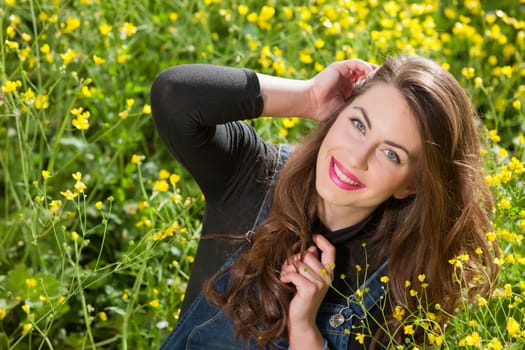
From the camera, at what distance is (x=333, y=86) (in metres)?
2.13

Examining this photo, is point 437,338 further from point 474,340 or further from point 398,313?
point 398,313

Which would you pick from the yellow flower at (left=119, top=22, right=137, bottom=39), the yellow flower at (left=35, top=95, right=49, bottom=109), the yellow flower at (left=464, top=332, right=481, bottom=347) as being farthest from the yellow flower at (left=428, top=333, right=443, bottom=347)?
the yellow flower at (left=119, top=22, right=137, bottom=39)

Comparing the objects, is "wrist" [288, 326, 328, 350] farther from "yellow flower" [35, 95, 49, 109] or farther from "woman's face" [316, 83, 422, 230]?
"yellow flower" [35, 95, 49, 109]

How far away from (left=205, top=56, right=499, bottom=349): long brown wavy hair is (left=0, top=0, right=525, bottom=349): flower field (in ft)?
0.25

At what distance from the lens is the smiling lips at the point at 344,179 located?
6.39 feet

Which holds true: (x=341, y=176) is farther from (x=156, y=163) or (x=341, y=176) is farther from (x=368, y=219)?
(x=156, y=163)

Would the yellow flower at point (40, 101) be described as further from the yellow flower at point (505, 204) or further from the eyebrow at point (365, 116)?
the yellow flower at point (505, 204)

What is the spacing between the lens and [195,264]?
7.45 ft

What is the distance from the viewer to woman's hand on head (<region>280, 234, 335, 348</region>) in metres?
2.04

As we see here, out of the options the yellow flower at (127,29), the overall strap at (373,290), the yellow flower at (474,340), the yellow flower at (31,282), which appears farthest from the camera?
the yellow flower at (127,29)

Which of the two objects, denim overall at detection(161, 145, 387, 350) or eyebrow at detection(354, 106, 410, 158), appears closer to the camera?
eyebrow at detection(354, 106, 410, 158)

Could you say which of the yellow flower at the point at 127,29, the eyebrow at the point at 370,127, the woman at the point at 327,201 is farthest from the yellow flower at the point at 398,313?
the yellow flower at the point at 127,29

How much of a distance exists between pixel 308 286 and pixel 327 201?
0.19 metres

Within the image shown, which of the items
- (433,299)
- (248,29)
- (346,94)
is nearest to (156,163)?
(248,29)
